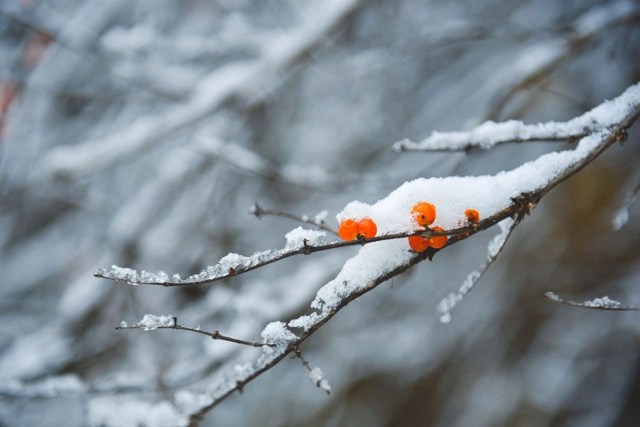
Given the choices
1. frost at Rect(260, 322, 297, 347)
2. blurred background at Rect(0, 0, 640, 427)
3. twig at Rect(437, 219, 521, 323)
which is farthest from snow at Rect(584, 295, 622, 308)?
blurred background at Rect(0, 0, 640, 427)

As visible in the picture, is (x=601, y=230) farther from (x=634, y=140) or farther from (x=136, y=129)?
(x=136, y=129)

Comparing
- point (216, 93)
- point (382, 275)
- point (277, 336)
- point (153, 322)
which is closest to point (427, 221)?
point (382, 275)

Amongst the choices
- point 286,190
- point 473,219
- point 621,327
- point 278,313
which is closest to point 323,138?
point 286,190

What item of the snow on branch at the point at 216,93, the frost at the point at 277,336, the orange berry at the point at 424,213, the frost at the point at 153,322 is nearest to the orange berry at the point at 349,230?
the orange berry at the point at 424,213

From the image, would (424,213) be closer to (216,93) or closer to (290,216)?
(290,216)

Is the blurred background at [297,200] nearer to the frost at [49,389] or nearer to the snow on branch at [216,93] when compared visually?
the snow on branch at [216,93]

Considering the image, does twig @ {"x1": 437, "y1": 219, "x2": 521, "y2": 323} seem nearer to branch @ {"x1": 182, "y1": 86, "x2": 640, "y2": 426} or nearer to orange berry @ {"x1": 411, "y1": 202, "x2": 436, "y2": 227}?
branch @ {"x1": 182, "y1": 86, "x2": 640, "y2": 426}

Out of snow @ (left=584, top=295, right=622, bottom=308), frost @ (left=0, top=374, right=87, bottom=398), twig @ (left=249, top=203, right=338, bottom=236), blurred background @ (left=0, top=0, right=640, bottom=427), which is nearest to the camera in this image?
snow @ (left=584, top=295, right=622, bottom=308)
